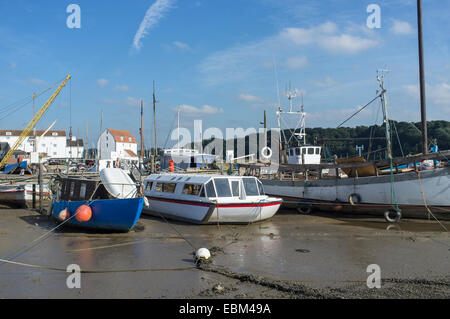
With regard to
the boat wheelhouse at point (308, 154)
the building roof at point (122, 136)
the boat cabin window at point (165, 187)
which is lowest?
the boat cabin window at point (165, 187)

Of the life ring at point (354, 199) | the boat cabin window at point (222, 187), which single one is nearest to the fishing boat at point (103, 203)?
the boat cabin window at point (222, 187)

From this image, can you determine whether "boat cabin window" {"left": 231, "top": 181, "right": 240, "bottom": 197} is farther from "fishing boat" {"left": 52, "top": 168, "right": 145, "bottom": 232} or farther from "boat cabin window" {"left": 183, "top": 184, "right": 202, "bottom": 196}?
"fishing boat" {"left": 52, "top": 168, "right": 145, "bottom": 232}

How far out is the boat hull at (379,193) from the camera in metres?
15.3

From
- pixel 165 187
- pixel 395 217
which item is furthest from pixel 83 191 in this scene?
pixel 395 217

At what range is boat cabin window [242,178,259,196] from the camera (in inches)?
617

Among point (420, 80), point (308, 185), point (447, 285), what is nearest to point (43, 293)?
point (447, 285)

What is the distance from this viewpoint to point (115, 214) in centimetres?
1325

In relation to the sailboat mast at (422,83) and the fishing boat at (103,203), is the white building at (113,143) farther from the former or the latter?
the sailboat mast at (422,83)

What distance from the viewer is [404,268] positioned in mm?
8797

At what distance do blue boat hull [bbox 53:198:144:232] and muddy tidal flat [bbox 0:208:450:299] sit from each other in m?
0.36

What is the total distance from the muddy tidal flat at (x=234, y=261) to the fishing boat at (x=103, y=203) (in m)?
0.46

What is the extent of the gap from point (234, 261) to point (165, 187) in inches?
348

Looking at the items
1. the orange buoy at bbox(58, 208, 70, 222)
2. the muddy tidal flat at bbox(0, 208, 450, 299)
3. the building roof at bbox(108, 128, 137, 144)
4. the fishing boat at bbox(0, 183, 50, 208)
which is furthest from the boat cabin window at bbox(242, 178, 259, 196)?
the building roof at bbox(108, 128, 137, 144)
